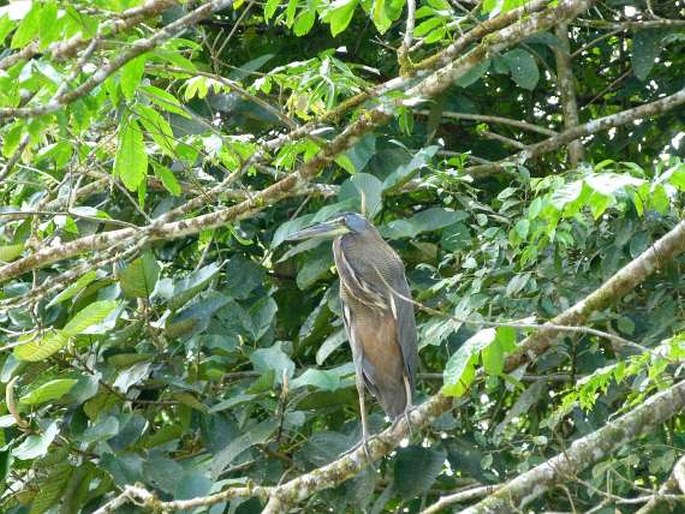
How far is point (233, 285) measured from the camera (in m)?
5.38

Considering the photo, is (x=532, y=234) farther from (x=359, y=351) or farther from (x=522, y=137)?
(x=522, y=137)

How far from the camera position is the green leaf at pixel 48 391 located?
443cm

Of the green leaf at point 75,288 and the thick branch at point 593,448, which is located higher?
the green leaf at point 75,288

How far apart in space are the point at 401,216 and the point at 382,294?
2.06 feet

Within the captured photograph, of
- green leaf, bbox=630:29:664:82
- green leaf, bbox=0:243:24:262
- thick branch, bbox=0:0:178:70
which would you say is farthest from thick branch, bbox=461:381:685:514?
green leaf, bbox=630:29:664:82

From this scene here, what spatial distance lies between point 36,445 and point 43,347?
34cm

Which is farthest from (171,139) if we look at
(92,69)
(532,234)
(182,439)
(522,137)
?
(522,137)

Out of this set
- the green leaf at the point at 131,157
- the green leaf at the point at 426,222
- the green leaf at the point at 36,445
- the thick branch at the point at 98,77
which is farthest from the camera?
the green leaf at the point at 426,222

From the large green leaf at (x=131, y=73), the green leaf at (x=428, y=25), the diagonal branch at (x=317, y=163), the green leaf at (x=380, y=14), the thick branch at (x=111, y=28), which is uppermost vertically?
the thick branch at (x=111, y=28)

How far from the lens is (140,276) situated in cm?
475

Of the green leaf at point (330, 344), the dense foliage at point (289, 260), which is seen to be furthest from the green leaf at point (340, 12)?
the green leaf at point (330, 344)

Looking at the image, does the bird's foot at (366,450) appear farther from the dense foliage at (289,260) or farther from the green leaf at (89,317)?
the green leaf at (89,317)

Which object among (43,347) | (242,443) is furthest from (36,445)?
(242,443)

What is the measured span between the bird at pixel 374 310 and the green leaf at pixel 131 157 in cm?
121
